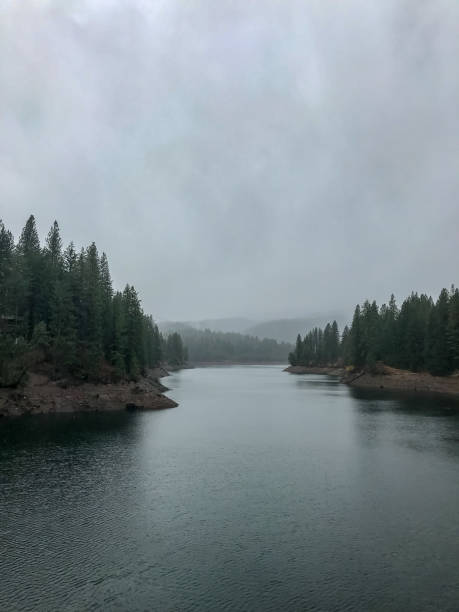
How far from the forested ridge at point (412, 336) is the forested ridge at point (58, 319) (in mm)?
82718

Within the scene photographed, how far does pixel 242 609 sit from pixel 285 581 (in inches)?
127

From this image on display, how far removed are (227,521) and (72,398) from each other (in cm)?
5703

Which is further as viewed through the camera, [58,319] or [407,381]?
[407,381]

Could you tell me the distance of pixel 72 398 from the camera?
78.9 meters

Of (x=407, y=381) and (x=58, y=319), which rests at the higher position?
(x=58, y=319)

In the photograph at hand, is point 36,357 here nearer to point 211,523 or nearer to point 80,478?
point 80,478

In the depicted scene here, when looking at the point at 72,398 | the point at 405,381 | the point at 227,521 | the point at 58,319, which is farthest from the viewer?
the point at 405,381

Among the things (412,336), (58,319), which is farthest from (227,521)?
(412,336)

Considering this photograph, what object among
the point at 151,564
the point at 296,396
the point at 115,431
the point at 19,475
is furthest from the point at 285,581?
the point at 296,396

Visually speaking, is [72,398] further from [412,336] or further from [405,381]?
[412,336]

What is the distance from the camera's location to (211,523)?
28859 millimetres

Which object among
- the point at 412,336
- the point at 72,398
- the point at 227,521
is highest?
the point at 412,336

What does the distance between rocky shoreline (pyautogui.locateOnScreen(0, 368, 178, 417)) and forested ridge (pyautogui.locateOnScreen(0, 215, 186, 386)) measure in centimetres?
229

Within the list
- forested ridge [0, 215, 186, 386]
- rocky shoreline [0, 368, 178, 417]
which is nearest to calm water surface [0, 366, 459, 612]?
rocky shoreline [0, 368, 178, 417]
